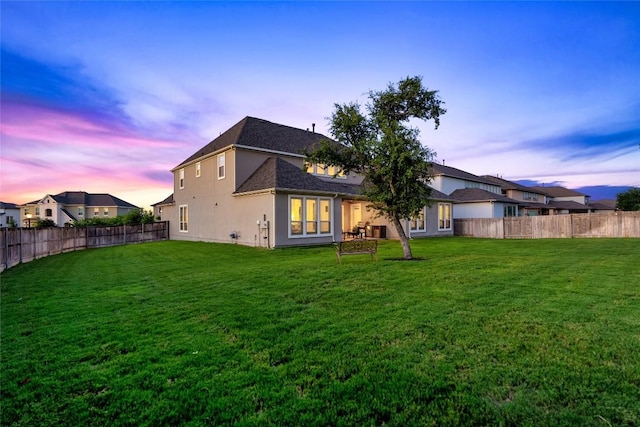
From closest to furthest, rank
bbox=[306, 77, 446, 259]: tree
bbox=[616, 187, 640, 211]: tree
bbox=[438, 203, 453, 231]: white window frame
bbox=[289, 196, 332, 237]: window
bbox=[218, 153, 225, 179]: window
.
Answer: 1. bbox=[306, 77, 446, 259]: tree
2. bbox=[289, 196, 332, 237]: window
3. bbox=[218, 153, 225, 179]: window
4. bbox=[438, 203, 453, 231]: white window frame
5. bbox=[616, 187, 640, 211]: tree

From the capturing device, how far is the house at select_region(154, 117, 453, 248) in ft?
55.9

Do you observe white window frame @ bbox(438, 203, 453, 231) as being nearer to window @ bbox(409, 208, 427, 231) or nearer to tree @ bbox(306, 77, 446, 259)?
window @ bbox(409, 208, 427, 231)

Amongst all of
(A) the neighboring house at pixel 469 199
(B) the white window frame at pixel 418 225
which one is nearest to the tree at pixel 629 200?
(A) the neighboring house at pixel 469 199

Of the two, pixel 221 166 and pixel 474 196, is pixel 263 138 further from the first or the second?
pixel 474 196

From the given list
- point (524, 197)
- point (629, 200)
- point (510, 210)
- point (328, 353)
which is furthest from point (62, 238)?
point (629, 200)

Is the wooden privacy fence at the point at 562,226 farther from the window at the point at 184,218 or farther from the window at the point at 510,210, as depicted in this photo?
the window at the point at 184,218

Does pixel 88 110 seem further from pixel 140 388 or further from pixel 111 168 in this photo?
pixel 140 388

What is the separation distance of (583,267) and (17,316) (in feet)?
46.1

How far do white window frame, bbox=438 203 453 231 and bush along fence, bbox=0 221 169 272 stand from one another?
76.8 ft

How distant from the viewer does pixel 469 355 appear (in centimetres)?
374

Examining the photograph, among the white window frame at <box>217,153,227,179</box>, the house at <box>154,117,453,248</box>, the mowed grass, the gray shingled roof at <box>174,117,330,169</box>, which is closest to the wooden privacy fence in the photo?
the house at <box>154,117,453,248</box>

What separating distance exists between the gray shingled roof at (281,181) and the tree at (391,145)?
469 cm

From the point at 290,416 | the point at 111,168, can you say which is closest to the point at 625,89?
the point at 290,416

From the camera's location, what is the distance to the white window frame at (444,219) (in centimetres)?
2686
